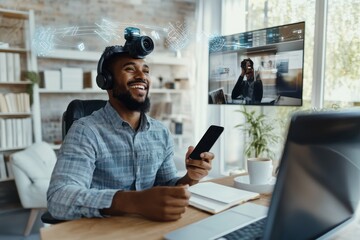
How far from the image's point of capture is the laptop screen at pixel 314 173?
52 centimetres

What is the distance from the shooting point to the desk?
80 centimetres

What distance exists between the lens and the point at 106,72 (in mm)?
1352

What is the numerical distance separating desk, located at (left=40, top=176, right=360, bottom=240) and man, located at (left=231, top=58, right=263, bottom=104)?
1.10 m

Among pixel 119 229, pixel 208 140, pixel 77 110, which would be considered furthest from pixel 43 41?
pixel 119 229

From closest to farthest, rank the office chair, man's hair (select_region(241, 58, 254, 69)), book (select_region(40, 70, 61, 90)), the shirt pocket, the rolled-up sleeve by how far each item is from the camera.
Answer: the rolled-up sleeve < the shirt pocket < the office chair < man's hair (select_region(241, 58, 254, 69)) < book (select_region(40, 70, 61, 90))

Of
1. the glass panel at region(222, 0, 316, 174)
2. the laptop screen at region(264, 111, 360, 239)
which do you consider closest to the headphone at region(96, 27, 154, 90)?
the laptop screen at region(264, 111, 360, 239)

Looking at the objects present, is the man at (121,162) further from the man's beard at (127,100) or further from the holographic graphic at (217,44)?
the holographic graphic at (217,44)

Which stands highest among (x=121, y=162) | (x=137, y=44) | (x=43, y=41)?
(x=43, y=41)

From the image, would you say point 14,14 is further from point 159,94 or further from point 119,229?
point 119,229

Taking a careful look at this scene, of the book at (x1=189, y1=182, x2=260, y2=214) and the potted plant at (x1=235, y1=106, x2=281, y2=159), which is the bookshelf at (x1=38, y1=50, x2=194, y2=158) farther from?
the book at (x1=189, y1=182, x2=260, y2=214)

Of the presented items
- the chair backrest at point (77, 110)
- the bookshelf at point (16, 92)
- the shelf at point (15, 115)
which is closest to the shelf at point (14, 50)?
the bookshelf at point (16, 92)

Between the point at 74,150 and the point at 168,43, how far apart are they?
2728 mm

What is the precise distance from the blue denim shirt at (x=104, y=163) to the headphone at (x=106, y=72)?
103mm

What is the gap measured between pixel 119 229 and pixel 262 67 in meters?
1.37
